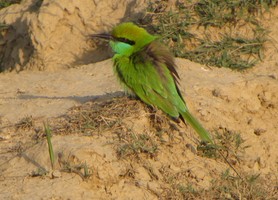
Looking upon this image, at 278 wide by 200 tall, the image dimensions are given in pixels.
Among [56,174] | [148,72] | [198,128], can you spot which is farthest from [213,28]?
[56,174]

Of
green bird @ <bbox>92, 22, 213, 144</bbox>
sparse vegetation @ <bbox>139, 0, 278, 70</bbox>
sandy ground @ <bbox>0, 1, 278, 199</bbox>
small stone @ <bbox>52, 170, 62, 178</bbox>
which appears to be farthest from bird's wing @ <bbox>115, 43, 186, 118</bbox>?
sparse vegetation @ <bbox>139, 0, 278, 70</bbox>

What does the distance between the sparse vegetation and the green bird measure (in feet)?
3.29

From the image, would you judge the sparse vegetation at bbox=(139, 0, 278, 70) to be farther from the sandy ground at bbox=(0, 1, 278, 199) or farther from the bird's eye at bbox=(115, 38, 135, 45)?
the bird's eye at bbox=(115, 38, 135, 45)

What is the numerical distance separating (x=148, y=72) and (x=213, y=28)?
1476 mm

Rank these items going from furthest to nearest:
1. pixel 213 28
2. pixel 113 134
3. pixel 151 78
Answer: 1. pixel 213 28
2. pixel 151 78
3. pixel 113 134

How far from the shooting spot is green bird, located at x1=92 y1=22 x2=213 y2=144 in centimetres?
517

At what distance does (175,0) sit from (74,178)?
2626 millimetres

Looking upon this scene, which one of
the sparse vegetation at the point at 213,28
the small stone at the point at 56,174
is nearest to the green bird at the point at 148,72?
the small stone at the point at 56,174

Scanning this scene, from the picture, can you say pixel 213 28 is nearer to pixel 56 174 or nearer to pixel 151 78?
pixel 151 78

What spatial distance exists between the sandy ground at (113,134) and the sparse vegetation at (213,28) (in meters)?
0.15

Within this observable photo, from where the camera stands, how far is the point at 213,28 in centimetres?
665

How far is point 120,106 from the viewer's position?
5273mm

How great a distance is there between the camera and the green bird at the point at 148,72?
204 inches

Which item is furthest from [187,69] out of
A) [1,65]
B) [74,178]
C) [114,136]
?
[1,65]
